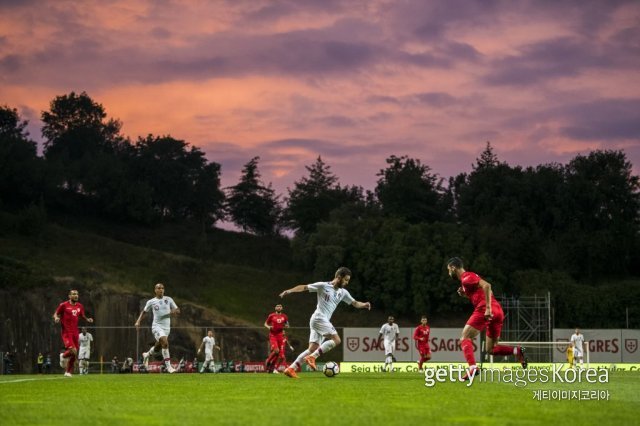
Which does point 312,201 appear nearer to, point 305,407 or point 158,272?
point 158,272

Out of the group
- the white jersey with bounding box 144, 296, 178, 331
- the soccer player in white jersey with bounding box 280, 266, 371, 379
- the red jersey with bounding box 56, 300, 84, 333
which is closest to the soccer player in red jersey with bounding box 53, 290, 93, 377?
the red jersey with bounding box 56, 300, 84, 333

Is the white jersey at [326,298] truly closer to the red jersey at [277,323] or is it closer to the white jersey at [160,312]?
the white jersey at [160,312]

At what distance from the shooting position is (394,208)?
9975cm

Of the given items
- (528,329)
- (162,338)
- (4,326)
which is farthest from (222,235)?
(162,338)

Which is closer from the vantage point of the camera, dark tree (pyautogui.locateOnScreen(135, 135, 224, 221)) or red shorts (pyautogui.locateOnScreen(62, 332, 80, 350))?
red shorts (pyautogui.locateOnScreen(62, 332, 80, 350))

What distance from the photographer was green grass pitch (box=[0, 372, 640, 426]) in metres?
10.9

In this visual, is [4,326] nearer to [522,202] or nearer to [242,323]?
[242,323]

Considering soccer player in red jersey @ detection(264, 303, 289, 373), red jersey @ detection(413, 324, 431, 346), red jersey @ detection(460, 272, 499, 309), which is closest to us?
red jersey @ detection(460, 272, 499, 309)

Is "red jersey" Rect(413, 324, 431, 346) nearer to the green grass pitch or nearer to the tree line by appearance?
the green grass pitch

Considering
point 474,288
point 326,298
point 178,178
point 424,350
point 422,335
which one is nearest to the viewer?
point 474,288

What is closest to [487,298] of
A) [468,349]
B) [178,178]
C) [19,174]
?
[468,349]

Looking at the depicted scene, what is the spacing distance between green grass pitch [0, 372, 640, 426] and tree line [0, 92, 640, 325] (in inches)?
2444

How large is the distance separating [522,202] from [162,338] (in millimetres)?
71539

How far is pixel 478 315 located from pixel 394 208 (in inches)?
3196
